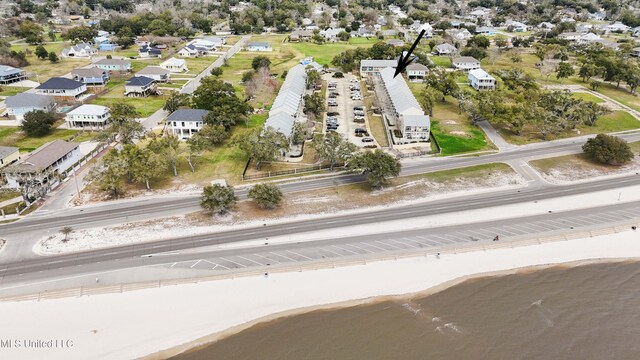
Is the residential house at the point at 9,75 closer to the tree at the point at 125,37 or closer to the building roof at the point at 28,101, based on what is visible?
the building roof at the point at 28,101

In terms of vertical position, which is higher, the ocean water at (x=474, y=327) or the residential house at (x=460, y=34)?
the residential house at (x=460, y=34)

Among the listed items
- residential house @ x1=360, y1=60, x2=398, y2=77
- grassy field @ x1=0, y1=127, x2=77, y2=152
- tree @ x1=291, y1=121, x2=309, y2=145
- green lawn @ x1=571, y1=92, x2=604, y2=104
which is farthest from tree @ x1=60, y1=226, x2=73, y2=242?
green lawn @ x1=571, y1=92, x2=604, y2=104

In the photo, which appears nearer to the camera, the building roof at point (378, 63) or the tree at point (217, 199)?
the tree at point (217, 199)

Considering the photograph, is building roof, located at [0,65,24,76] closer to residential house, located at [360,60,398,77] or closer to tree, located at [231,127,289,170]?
tree, located at [231,127,289,170]

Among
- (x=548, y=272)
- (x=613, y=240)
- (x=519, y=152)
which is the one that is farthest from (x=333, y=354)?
(x=519, y=152)

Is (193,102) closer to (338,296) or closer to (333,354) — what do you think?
(338,296)

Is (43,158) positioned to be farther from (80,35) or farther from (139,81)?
(80,35)

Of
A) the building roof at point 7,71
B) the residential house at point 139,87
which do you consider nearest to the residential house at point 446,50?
the residential house at point 139,87

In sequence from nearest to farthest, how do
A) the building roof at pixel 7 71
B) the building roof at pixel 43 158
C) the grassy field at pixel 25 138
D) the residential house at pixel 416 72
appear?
the building roof at pixel 43 158 < the grassy field at pixel 25 138 < the building roof at pixel 7 71 < the residential house at pixel 416 72
